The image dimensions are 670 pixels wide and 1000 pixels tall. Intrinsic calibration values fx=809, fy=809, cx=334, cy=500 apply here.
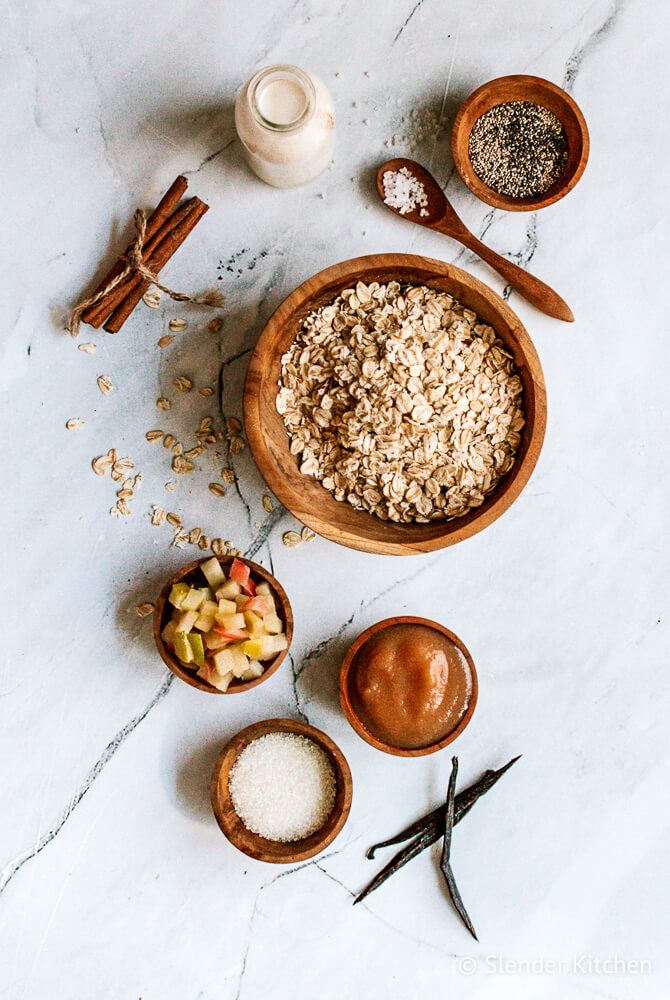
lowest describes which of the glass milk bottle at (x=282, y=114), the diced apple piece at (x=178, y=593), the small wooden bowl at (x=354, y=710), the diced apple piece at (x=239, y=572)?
the small wooden bowl at (x=354, y=710)

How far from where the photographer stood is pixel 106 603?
4.81 ft

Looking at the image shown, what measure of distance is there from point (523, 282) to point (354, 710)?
807 mm

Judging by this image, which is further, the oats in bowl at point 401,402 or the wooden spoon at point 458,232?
the wooden spoon at point 458,232

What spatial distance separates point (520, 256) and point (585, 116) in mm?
279

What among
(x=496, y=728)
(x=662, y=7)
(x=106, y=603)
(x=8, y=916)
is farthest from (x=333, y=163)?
(x=8, y=916)

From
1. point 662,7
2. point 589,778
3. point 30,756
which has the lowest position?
point 30,756

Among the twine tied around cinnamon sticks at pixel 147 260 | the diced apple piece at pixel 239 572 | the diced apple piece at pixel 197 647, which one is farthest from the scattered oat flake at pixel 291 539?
the twine tied around cinnamon sticks at pixel 147 260

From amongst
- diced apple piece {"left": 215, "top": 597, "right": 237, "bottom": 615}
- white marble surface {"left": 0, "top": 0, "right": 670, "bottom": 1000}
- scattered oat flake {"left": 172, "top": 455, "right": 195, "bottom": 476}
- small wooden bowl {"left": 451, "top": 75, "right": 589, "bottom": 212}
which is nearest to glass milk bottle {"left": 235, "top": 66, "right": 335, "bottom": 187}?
white marble surface {"left": 0, "top": 0, "right": 670, "bottom": 1000}

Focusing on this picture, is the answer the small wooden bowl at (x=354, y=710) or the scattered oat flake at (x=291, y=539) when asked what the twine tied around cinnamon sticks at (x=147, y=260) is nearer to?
the scattered oat flake at (x=291, y=539)

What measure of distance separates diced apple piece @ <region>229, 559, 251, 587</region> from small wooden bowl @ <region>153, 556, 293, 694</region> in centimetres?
1

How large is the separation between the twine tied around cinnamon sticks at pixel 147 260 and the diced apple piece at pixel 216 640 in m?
0.56

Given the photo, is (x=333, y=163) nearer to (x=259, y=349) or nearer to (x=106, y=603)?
(x=259, y=349)

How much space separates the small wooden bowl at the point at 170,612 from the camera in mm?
1350

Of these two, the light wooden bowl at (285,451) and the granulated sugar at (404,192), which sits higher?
the granulated sugar at (404,192)
